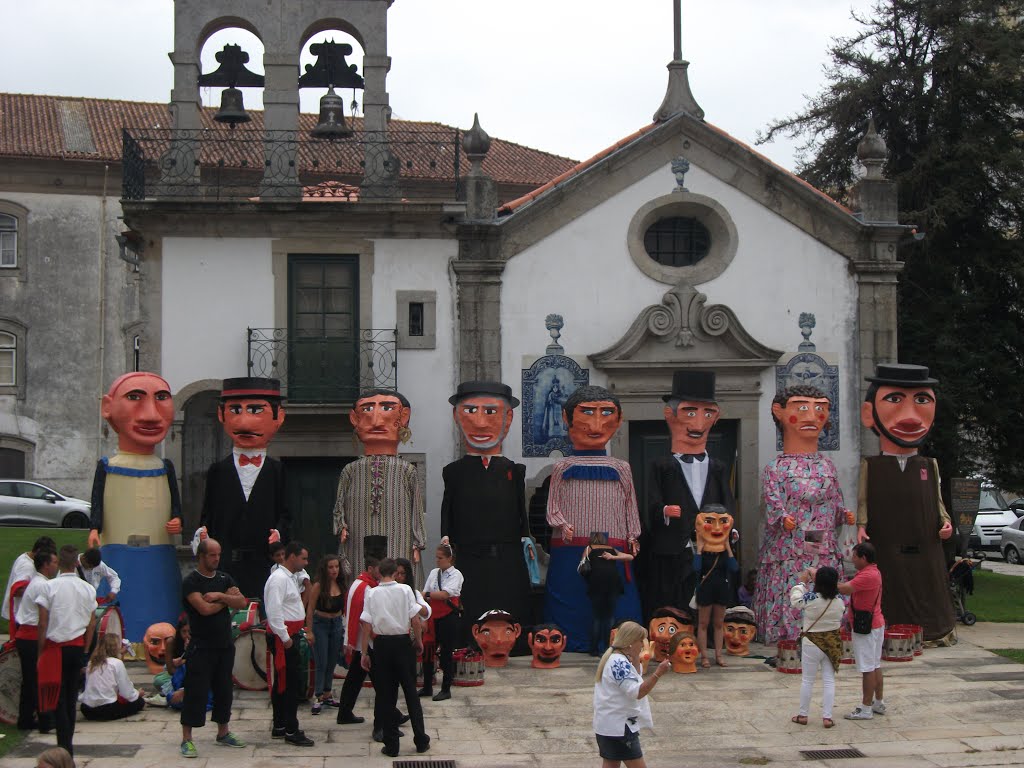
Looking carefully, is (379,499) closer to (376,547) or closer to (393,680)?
(376,547)

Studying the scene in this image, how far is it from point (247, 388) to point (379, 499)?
5.87ft

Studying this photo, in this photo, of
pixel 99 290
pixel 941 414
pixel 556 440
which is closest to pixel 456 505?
pixel 556 440

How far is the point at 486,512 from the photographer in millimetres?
14852

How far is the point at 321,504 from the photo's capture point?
53.8 feet

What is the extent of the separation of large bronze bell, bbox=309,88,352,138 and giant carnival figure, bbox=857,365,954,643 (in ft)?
22.1

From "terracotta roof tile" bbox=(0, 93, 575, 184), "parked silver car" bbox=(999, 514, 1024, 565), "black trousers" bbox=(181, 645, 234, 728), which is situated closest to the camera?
"black trousers" bbox=(181, 645, 234, 728)

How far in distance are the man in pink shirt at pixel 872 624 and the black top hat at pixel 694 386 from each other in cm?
355

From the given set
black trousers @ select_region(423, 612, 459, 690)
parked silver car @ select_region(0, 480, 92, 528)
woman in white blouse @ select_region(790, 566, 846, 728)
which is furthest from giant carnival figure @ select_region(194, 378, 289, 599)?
parked silver car @ select_region(0, 480, 92, 528)

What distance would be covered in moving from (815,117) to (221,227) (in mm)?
9473

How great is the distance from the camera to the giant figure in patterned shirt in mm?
14781

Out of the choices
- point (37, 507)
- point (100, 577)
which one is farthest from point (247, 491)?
point (37, 507)

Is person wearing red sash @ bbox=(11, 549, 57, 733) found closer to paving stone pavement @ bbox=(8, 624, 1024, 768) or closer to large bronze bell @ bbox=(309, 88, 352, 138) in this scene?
paving stone pavement @ bbox=(8, 624, 1024, 768)

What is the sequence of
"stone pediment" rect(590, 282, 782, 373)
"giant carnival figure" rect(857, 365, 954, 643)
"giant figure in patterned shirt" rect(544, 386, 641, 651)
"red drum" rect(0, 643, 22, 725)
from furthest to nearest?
"stone pediment" rect(590, 282, 782, 373), "giant carnival figure" rect(857, 365, 954, 643), "giant figure in patterned shirt" rect(544, 386, 641, 651), "red drum" rect(0, 643, 22, 725)

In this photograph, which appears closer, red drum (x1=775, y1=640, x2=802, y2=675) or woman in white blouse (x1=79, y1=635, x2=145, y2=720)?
woman in white blouse (x1=79, y1=635, x2=145, y2=720)
